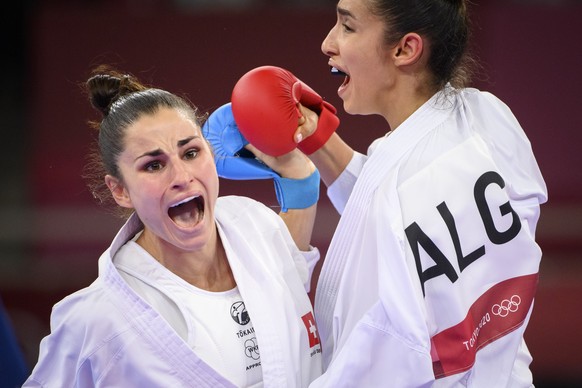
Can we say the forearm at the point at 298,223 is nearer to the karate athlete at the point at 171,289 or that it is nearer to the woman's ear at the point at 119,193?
the karate athlete at the point at 171,289

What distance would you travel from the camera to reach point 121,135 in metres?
2.04

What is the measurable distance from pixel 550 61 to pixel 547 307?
1.25 m

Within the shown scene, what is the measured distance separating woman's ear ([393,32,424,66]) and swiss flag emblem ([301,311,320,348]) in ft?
2.18

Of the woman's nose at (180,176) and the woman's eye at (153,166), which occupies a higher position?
the woman's eye at (153,166)

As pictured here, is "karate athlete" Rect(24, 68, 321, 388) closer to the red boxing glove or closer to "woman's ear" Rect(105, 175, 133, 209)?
"woman's ear" Rect(105, 175, 133, 209)

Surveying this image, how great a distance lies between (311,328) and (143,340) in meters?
0.44

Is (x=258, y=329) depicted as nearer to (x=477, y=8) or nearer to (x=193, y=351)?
(x=193, y=351)

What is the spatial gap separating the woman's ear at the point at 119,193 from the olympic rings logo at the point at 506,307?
903 mm

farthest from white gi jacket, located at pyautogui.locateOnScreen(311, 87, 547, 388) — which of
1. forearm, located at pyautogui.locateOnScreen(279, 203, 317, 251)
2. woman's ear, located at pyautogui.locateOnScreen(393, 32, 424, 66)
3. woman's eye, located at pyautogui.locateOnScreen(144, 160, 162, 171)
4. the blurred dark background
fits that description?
the blurred dark background

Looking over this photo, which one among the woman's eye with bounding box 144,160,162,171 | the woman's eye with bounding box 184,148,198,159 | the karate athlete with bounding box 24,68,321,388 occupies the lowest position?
the karate athlete with bounding box 24,68,321,388

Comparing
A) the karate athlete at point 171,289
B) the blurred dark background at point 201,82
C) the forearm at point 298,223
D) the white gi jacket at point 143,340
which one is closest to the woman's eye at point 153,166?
the karate athlete at point 171,289

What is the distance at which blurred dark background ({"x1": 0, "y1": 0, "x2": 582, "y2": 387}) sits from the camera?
435 centimetres

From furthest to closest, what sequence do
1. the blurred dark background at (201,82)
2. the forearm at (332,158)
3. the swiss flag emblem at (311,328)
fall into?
the blurred dark background at (201,82), the forearm at (332,158), the swiss flag emblem at (311,328)

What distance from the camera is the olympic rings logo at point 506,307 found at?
1995 millimetres
